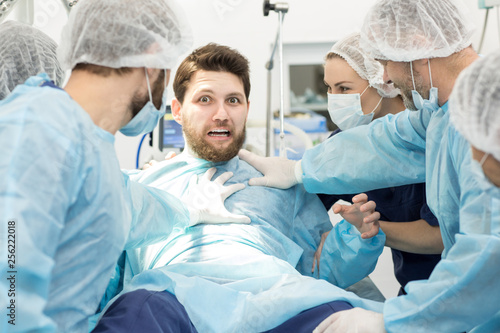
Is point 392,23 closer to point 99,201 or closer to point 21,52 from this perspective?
point 99,201

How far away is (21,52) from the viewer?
1512mm

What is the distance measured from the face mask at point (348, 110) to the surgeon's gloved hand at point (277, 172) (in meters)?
0.29

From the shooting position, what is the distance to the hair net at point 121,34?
118 cm

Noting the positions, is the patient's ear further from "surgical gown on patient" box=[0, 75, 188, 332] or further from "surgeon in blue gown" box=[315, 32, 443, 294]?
"surgical gown on patient" box=[0, 75, 188, 332]

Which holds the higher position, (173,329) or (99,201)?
(99,201)

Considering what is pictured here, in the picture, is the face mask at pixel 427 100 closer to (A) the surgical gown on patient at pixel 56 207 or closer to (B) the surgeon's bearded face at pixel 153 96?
(B) the surgeon's bearded face at pixel 153 96

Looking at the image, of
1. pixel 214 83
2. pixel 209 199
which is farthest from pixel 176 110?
pixel 209 199

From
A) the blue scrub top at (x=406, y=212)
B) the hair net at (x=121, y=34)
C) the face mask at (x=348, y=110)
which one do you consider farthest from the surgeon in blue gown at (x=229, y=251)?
the hair net at (x=121, y=34)

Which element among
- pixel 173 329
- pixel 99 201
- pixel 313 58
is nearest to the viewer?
pixel 99 201

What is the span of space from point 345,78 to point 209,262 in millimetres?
1006

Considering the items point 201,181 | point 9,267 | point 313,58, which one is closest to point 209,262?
point 201,181

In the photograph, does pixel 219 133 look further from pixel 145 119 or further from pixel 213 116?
pixel 145 119

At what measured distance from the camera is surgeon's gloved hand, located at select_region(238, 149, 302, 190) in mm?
1938

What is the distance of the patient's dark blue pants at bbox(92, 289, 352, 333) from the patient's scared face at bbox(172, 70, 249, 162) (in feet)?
2.27
